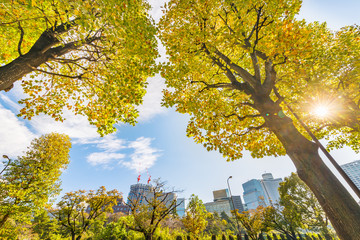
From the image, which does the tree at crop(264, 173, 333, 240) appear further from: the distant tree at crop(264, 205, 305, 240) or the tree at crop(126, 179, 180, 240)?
the tree at crop(126, 179, 180, 240)

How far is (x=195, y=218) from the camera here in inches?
565

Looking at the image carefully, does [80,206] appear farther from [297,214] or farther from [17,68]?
[297,214]

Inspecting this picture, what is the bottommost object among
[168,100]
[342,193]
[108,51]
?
[342,193]

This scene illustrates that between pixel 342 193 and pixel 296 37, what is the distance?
426 centimetres

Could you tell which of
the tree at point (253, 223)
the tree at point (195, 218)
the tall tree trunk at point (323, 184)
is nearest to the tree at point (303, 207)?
the tree at point (253, 223)

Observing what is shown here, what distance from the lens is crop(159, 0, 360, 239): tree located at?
10.2ft

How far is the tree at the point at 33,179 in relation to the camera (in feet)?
32.1

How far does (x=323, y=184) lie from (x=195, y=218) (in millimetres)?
14809

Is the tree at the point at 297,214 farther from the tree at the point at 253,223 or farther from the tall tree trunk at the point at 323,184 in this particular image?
the tall tree trunk at the point at 323,184

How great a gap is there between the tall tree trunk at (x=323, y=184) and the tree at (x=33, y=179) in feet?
53.9

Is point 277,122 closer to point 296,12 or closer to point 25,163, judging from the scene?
point 296,12

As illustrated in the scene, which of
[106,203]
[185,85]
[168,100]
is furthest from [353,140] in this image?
[106,203]

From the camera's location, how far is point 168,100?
20.5ft

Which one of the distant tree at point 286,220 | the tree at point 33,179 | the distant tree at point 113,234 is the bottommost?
the distant tree at point 113,234
